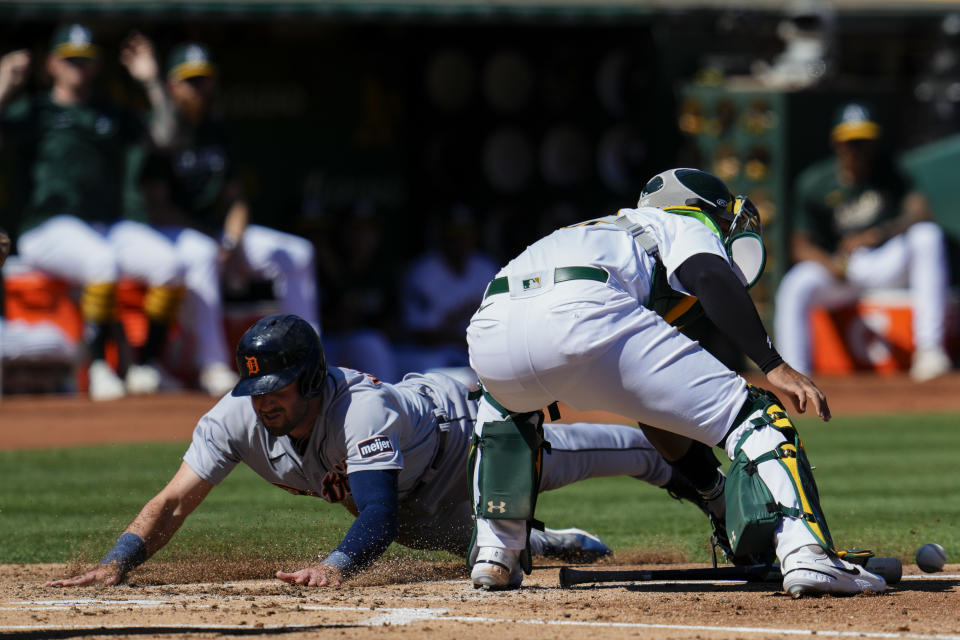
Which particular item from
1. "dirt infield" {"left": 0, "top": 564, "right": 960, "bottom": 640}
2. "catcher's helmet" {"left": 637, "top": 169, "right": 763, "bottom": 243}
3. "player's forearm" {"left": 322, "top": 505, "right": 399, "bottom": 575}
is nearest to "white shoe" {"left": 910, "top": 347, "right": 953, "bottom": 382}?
"dirt infield" {"left": 0, "top": 564, "right": 960, "bottom": 640}

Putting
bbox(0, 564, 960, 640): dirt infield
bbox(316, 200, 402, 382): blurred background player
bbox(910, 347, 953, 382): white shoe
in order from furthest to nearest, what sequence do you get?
bbox(910, 347, 953, 382): white shoe, bbox(316, 200, 402, 382): blurred background player, bbox(0, 564, 960, 640): dirt infield

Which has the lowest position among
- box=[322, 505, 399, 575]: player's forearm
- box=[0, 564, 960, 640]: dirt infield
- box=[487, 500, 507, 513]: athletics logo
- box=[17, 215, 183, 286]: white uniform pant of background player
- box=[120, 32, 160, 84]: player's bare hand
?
box=[0, 564, 960, 640]: dirt infield

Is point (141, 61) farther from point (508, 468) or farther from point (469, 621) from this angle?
point (469, 621)

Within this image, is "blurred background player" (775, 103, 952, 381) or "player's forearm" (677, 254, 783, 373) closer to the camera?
"player's forearm" (677, 254, 783, 373)

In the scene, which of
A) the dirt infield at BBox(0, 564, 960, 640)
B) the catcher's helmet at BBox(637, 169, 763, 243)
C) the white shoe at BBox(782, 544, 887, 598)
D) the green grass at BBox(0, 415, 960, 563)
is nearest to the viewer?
the dirt infield at BBox(0, 564, 960, 640)

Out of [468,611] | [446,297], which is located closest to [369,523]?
[468,611]

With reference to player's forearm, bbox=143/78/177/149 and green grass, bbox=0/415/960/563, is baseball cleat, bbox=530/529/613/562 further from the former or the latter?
player's forearm, bbox=143/78/177/149

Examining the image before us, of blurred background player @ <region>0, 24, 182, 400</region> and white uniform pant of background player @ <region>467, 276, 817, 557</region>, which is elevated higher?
blurred background player @ <region>0, 24, 182, 400</region>

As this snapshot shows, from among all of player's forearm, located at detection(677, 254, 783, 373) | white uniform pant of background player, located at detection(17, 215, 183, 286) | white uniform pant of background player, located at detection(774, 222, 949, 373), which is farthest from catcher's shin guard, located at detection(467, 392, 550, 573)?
white uniform pant of background player, located at detection(774, 222, 949, 373)

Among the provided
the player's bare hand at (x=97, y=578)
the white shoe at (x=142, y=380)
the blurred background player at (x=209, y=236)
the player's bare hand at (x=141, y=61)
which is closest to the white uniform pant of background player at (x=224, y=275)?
the blurred background player at (x=209, y=236)
